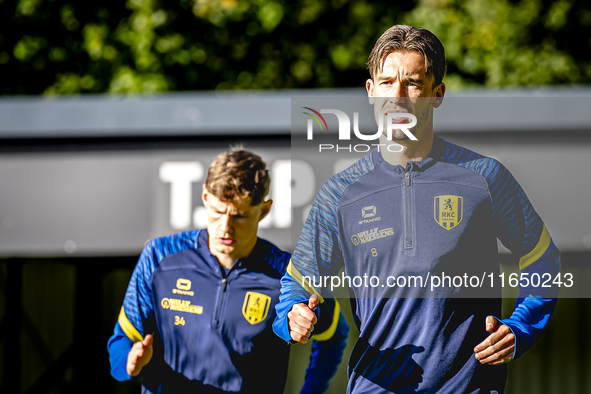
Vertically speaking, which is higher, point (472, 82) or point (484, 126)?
point (472, 82)

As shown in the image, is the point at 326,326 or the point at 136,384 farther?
the point at 136,384

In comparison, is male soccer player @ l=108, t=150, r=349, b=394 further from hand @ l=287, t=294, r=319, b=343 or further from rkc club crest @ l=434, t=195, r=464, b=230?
rkc club crest @ l=434, t=195, r=464, b=230

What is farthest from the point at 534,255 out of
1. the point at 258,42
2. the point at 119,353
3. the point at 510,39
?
the point at 258,42

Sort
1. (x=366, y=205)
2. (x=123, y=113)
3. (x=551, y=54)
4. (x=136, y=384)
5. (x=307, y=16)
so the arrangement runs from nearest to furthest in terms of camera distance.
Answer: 1. (x=366, y=205)
2. (x=136, y=384)
3. (x=123, y=113)
4. (x=551, y=54)
5. (x=307, y=16)

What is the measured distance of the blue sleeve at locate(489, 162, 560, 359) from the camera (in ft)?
6.12

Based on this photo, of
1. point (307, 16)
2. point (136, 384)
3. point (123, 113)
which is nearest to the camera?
point (136, 384)

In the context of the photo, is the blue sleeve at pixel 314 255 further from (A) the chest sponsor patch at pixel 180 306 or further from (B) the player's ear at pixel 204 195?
(B) the player's ear at pixel 204 195

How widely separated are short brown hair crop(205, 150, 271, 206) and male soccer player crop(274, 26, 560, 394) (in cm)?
43

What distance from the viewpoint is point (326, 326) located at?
218 cm

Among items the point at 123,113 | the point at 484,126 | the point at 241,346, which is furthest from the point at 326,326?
the point at 123,113

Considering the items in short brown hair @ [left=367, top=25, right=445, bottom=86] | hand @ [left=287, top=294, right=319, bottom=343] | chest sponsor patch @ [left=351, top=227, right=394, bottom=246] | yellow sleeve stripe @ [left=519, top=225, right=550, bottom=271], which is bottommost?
hand @ [left=287, top=294, right=319, bottom=343]

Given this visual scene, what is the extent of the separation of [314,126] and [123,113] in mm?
1080

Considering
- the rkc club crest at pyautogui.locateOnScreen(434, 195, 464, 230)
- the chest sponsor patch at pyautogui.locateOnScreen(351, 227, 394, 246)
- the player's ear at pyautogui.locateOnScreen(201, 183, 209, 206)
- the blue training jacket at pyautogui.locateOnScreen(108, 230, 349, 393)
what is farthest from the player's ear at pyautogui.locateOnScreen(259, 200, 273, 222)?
the rkc club crest at pyautogui.locateOnScreen(434, 195, 464, 230)

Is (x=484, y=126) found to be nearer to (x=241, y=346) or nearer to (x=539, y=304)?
(x=539, y=304)
